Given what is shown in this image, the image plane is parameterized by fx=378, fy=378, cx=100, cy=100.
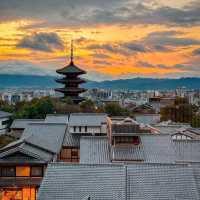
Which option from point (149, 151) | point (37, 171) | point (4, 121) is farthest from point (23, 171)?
point (4, 121)

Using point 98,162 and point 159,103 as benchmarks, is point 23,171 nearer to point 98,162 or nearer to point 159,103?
point 98,162

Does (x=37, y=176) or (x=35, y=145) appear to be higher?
(x=35, y=145)

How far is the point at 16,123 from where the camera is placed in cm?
5047

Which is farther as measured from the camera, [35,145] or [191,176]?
[35,145]

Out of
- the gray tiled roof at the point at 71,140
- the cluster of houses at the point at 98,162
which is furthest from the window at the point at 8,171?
the gray tiled roof at the point at 71,140

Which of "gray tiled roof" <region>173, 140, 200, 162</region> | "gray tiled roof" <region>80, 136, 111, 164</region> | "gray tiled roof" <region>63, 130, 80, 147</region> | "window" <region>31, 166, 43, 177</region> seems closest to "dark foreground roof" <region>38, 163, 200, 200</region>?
"gray tiled roof" <region>80, 136, 111, 164</region>

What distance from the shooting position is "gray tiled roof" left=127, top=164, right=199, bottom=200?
17141 mm

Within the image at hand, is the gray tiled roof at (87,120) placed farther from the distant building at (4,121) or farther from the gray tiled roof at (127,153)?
the distant building at (4,121)

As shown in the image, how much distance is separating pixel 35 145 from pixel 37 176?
9.58 ft

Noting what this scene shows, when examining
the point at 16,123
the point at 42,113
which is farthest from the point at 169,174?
the point at 42,113

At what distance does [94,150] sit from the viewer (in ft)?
92.6

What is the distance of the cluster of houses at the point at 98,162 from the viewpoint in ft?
57.5

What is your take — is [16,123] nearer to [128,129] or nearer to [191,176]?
[128,129]

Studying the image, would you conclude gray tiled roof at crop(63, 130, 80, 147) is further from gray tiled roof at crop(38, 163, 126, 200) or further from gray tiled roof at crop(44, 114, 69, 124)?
gray tiled roof at crop(38, 163, 126, 200)
